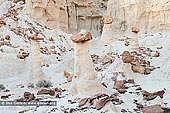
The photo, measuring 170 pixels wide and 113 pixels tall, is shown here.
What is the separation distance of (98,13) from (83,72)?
1983 centimetres

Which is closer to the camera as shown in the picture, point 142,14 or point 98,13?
point 142,14

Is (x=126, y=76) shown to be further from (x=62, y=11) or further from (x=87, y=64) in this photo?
(x=62, y=11)

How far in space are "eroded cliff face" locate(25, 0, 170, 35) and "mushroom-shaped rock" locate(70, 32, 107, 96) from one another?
1411cm

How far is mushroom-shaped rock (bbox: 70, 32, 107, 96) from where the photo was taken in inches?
322

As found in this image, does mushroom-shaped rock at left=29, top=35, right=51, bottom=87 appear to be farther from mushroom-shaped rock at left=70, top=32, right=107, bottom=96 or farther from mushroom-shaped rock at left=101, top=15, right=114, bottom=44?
mushroom-shaped rock at left=101, top=15, right=114, bottom=44

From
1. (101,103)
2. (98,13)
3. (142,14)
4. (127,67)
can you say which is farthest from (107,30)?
(101,103)

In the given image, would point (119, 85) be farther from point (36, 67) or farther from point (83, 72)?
point (36, 67)

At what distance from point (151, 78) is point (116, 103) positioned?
4510 millimetres

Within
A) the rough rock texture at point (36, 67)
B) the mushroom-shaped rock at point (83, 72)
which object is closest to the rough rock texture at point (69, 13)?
the rough rock texture at point (36, 67)

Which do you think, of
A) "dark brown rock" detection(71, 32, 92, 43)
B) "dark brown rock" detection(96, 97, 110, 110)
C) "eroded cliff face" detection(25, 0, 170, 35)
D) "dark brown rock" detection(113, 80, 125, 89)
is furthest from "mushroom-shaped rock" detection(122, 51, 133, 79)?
"eroded cliff face" detection(25, 0, 170, 35)

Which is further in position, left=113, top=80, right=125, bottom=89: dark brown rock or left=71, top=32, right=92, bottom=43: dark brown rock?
left=113, top=80, right=125, bottom=89: dark brown rock

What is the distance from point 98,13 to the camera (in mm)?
27766

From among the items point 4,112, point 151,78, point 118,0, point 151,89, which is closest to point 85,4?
point 118,0

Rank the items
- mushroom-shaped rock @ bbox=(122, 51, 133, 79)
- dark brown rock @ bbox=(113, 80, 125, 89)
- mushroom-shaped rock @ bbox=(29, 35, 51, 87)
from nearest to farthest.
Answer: dark brown rock @ bbox=(113, 80, 125, 89) → mushroom-shaped rock @ bbox=(122, 51, 133, 79) → mushroom-shaped rock @ bbox=(29, 35, 51, 87)
